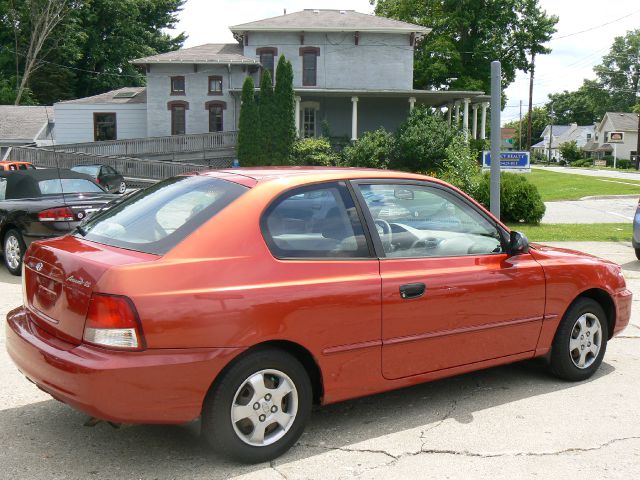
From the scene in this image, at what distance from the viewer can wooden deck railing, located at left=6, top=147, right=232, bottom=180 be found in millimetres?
33875

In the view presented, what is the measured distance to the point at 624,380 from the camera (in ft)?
17.4

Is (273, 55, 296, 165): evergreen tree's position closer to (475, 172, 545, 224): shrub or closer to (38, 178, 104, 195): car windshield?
(475, 172, 545, 224): shrub

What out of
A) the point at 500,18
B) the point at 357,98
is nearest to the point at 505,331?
the point at 357,98

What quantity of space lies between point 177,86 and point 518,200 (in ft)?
84.6

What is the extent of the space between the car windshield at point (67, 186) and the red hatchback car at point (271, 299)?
253 inches

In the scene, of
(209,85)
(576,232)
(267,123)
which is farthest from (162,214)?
(209,85)

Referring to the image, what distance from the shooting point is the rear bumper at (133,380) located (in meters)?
3.27

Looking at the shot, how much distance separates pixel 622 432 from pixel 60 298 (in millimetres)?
3475

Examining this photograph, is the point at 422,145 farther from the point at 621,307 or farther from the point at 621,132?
the point at 621,132

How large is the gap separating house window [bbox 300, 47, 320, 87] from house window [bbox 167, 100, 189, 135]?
6933 millimetres

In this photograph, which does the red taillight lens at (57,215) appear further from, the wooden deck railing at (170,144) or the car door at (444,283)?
the wooden deck railing at (170,144)

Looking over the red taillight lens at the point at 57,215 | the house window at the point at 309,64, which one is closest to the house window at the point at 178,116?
the house window at the point at 309,64

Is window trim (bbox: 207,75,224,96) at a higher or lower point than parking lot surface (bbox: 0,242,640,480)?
higher

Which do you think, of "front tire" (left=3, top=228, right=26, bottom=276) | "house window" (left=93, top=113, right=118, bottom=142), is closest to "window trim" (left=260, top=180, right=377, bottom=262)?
"front tire" (left=3, top=228, right=26, bottom=276)
